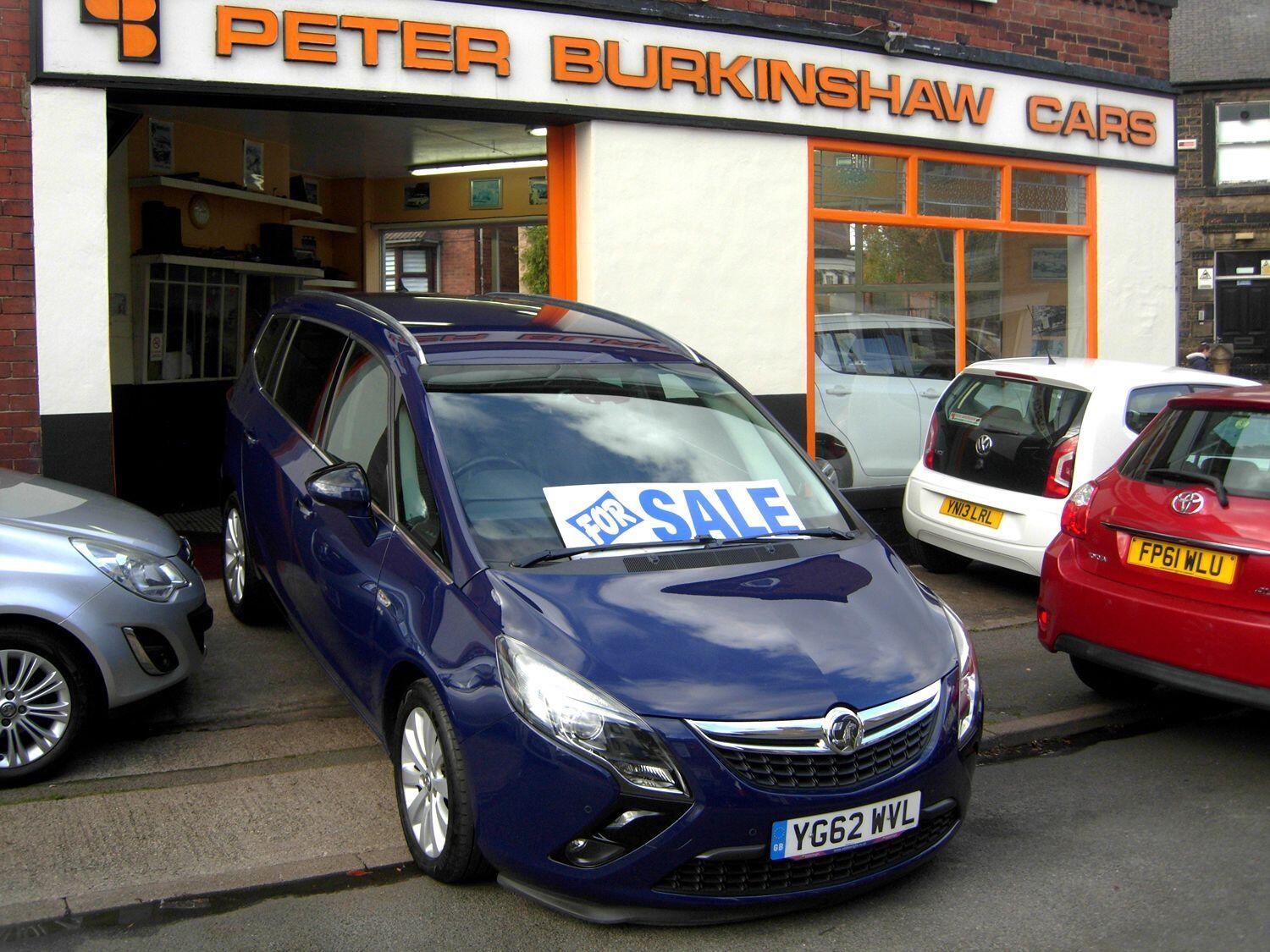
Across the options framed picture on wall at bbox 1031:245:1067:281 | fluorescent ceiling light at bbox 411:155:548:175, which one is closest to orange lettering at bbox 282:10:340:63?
fluorescent ceiling light at bbox 411:155:548:175

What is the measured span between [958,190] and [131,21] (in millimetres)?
6332

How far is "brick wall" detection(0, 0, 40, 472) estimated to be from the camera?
727cm

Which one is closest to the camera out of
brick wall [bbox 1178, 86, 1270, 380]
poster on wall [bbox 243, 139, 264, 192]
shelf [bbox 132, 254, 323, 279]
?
shelf [bbox 132, 254, 323, 279]

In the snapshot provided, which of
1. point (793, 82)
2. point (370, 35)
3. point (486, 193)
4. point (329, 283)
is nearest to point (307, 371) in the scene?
point (370, 35)

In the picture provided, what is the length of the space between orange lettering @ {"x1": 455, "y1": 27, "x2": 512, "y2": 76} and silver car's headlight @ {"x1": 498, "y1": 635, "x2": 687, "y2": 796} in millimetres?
5551

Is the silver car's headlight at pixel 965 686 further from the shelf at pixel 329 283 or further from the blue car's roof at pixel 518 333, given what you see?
the shelf at pixel 329 283

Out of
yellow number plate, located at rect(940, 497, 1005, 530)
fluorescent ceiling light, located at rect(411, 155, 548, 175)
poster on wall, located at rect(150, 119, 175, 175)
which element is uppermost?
fluorescent ceiling light, located at rect(411, 155, 548, 175)

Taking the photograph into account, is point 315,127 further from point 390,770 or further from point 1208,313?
point 1208,313

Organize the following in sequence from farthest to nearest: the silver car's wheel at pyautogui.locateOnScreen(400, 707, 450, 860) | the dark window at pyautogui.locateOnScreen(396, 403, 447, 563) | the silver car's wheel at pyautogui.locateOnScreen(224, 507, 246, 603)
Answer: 1. the silver car's wheel at pyautogui.locateOnScreen(224, 507, 246, 603)
2. the dark window at pyautogui.locateOnScreen(396, 403, 447, 563)
3. the silver car's wheel at pyautogui.locateOnScreen(400, 707, 450, 860)

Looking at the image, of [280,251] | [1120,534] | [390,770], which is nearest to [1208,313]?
[280,251]

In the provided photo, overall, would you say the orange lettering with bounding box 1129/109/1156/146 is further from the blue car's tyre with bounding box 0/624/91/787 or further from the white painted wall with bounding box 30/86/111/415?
the blue car's tyre with bounding box 0/624/91/787

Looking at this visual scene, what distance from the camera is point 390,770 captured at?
5.14 metres

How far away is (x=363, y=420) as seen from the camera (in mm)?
5199

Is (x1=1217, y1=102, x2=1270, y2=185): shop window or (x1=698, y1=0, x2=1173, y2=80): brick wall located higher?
(x1=1217, y1=102, x2=1270, y2=185): shop window
